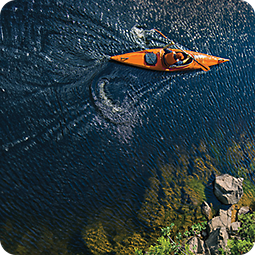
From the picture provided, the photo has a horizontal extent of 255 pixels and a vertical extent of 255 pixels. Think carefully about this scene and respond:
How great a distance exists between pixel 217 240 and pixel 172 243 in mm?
1540

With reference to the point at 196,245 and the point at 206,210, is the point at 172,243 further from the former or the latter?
the point at 206,210

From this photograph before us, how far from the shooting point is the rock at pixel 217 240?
23.9 ft

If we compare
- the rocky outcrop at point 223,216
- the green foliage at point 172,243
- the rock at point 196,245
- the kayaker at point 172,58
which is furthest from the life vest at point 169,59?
the rock at point 196,245

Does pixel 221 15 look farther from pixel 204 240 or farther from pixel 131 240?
pixel 131 240

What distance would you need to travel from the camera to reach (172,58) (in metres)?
9.06

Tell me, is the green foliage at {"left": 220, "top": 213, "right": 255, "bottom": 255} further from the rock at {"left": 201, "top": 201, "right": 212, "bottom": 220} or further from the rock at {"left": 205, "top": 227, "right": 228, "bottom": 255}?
the rock at {"left": 201, "top": 201, "right": 212, "bottom": 220}

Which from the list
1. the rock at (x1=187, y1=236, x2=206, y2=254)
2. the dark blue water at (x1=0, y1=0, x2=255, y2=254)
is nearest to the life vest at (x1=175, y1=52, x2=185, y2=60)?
the dark blue water at (x1=0, y1=0, x2=255, y2=254)

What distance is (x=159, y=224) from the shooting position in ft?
25.3

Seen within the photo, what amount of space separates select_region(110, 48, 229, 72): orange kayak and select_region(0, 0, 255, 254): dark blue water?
11.5 inches

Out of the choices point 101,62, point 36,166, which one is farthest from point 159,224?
point 101,62

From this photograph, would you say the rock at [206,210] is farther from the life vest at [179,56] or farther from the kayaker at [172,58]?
the life vest at [179,56]

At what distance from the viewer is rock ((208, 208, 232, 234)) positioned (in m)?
7.80

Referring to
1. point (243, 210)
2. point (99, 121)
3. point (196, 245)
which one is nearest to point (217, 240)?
point (196, 245)

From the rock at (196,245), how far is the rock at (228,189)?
5.79 feet
